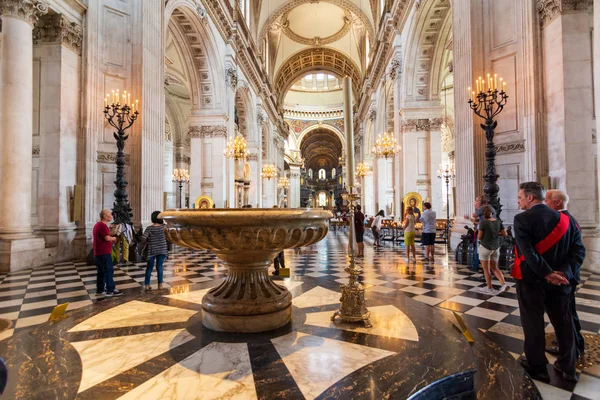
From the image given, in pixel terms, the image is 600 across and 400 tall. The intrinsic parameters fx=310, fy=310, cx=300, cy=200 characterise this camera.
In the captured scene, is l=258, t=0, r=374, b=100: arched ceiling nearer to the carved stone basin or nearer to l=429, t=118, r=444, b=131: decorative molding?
l=429, t=118, r=444, b=131: decorative molding

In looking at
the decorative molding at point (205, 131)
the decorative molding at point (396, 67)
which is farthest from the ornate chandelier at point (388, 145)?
the decorative molding at point (205, 131)

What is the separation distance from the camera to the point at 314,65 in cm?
3256

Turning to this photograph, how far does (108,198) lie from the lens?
27.0ft

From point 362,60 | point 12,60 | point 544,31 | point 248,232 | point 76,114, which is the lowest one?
point 248,232

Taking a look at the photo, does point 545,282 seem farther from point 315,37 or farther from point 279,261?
point 315,37

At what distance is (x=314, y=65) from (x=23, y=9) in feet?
94.6

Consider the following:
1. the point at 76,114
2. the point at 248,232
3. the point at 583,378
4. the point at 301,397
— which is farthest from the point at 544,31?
the point at 76,114

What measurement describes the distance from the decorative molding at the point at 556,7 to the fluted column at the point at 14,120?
430 inches

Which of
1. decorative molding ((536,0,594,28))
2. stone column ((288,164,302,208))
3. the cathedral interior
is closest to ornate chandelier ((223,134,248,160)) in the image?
the cathedral interior

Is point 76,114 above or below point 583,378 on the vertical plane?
above

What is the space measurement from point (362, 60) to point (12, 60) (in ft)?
82.3

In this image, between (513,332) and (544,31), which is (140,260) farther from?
(544,31)

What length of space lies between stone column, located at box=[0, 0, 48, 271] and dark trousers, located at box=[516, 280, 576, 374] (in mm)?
8358

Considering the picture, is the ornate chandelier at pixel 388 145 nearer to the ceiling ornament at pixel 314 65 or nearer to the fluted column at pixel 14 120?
the fluted column at pixel 14 120
